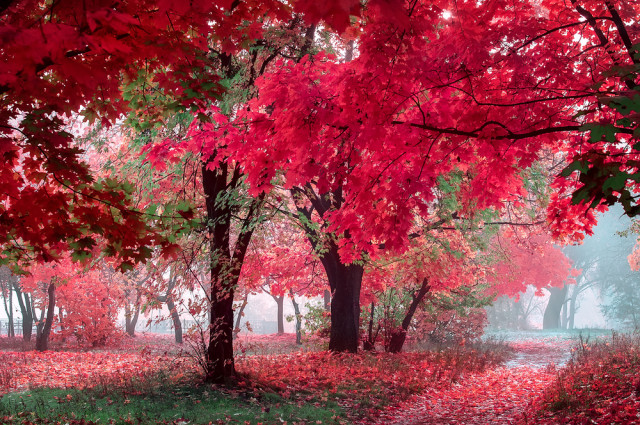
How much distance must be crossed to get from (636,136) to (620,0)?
3.33 metres

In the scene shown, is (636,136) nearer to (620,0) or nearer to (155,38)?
(620,0)

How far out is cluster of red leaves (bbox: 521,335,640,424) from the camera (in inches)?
242

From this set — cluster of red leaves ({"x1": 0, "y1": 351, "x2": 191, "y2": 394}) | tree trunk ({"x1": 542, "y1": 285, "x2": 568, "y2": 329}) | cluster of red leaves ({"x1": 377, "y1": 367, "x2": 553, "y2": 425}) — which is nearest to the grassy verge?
cluster of red leaves ({"x1": 0, "y1": 351, "x2": 191, "y2": 394})

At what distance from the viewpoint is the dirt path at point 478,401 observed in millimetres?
7160

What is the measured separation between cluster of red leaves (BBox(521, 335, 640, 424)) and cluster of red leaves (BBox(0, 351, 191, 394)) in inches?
243

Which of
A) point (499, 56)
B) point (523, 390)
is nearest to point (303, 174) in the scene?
point (499, 56)

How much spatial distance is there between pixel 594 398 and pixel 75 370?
11745 mm

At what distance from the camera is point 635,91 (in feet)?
11.2

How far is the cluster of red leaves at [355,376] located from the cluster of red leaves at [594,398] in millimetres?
2434

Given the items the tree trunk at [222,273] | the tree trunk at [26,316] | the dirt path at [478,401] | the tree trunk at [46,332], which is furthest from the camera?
the tree trunk at [26,316]

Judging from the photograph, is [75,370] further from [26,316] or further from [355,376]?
[26,316]

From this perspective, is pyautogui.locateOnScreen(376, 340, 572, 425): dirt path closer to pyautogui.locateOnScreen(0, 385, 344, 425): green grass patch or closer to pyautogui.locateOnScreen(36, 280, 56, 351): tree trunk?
pyautogui.locateOnScreen(0, 385, 344, 425): green grass patch

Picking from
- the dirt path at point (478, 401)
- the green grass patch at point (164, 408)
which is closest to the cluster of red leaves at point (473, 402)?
the dirt path at point (478, 401)

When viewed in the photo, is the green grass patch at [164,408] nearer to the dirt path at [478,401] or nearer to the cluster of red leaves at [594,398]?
the dirt path at [478,401]
